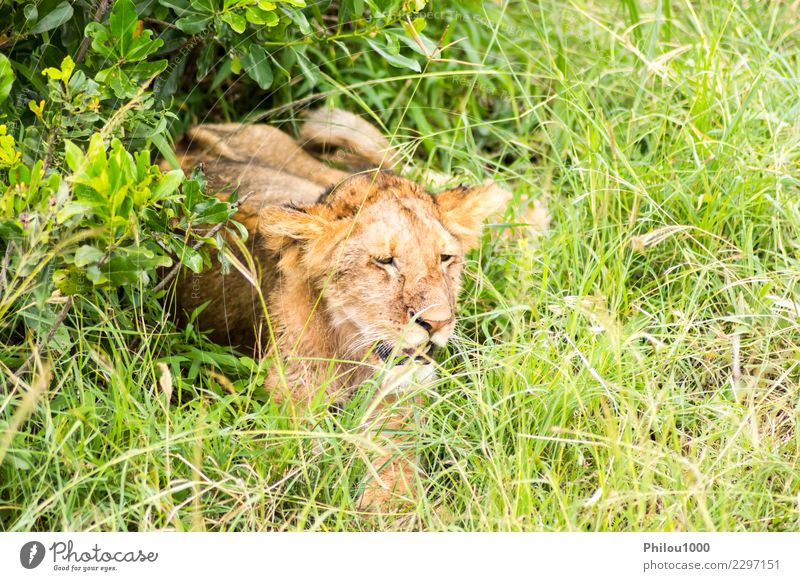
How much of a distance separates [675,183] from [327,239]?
157 centimetres

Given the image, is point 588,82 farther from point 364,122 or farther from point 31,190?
point 31,190

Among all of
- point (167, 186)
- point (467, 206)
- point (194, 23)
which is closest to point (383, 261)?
point (467, 206)

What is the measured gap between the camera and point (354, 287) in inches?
150

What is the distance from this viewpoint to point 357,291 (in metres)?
3.80

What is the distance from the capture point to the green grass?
330cm

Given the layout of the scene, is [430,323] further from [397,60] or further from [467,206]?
[397,60]

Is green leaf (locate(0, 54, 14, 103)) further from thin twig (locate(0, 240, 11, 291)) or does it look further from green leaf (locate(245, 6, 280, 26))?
green leaf (locate(245, 6, 280, 26))

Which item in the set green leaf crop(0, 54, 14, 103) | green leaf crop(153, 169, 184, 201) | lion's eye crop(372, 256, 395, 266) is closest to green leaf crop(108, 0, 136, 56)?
green leaf crop(0, 54, 14, 103)

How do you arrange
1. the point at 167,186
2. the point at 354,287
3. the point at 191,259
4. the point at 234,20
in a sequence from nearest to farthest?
the point at 167,186 → the point at 191,259 → the point at 234,20 → the point at 354,287

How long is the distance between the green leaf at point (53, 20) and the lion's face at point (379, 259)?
993 millimetres

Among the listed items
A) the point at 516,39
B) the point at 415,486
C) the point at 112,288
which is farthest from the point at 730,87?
the point at 112,288
